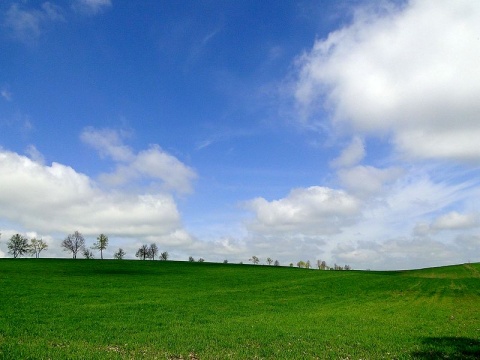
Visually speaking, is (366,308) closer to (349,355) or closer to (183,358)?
(349,355)

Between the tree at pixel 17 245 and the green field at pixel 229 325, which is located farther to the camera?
the tree at pixel 17 245

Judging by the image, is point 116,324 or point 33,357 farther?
point 116,324

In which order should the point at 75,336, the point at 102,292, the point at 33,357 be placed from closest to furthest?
1. the point at 33,357
2. the point at 75,336
3. the point at 102,292

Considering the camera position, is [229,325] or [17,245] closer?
[229,325]

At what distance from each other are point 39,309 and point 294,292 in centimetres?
3808

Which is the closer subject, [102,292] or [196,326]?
[196,326]

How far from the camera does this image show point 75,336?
24062 mm

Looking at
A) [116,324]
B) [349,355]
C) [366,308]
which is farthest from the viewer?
[366,308]

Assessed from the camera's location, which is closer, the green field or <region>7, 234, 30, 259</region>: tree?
the green field

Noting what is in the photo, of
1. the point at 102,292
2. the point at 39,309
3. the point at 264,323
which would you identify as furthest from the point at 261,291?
the point at 39,309

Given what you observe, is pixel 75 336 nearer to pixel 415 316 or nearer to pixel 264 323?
pixel 264 323

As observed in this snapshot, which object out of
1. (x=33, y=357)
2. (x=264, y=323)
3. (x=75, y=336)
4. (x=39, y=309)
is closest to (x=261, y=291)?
(x=264, y=323)

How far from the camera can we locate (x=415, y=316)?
38250 mm

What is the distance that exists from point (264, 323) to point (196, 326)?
19.2ft
